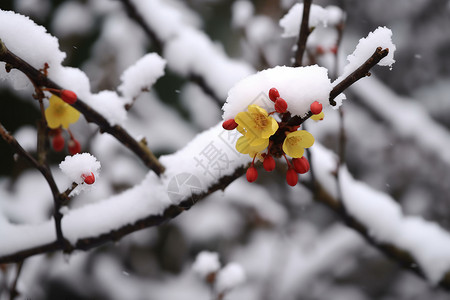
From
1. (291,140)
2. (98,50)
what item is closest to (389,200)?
(291,140)

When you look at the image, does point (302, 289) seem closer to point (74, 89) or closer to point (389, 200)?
point (389, 200)

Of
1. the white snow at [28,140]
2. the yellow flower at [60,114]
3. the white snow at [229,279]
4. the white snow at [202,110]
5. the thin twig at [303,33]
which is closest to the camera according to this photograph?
the thin twig at [303,33]

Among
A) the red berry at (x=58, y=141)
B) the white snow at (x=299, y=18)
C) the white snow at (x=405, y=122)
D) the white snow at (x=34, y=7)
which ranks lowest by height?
the red berry at (x=58, y=141)

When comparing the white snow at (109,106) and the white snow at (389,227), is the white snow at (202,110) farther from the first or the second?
the white snow at (109,106)

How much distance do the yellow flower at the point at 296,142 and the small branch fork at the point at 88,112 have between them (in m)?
0.65

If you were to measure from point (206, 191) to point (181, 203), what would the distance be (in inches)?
4.5

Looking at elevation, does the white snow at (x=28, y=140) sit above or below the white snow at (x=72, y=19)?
below

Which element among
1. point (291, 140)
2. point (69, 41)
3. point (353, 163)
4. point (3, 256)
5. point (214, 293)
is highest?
point (353, 163)

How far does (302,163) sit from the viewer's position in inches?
39.9

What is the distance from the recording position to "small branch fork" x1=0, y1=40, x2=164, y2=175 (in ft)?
3.39

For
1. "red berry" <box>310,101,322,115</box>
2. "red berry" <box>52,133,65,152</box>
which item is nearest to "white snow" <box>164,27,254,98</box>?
"red berry" <box>52,133,65,152</box>

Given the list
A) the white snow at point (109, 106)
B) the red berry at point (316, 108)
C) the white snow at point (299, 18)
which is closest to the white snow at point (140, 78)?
the white snow at point (109, 106)

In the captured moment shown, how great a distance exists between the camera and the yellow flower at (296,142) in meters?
0.90

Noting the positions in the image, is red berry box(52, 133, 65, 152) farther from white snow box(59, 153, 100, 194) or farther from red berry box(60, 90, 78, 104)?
white snow box(59, 153, 100, 194)
